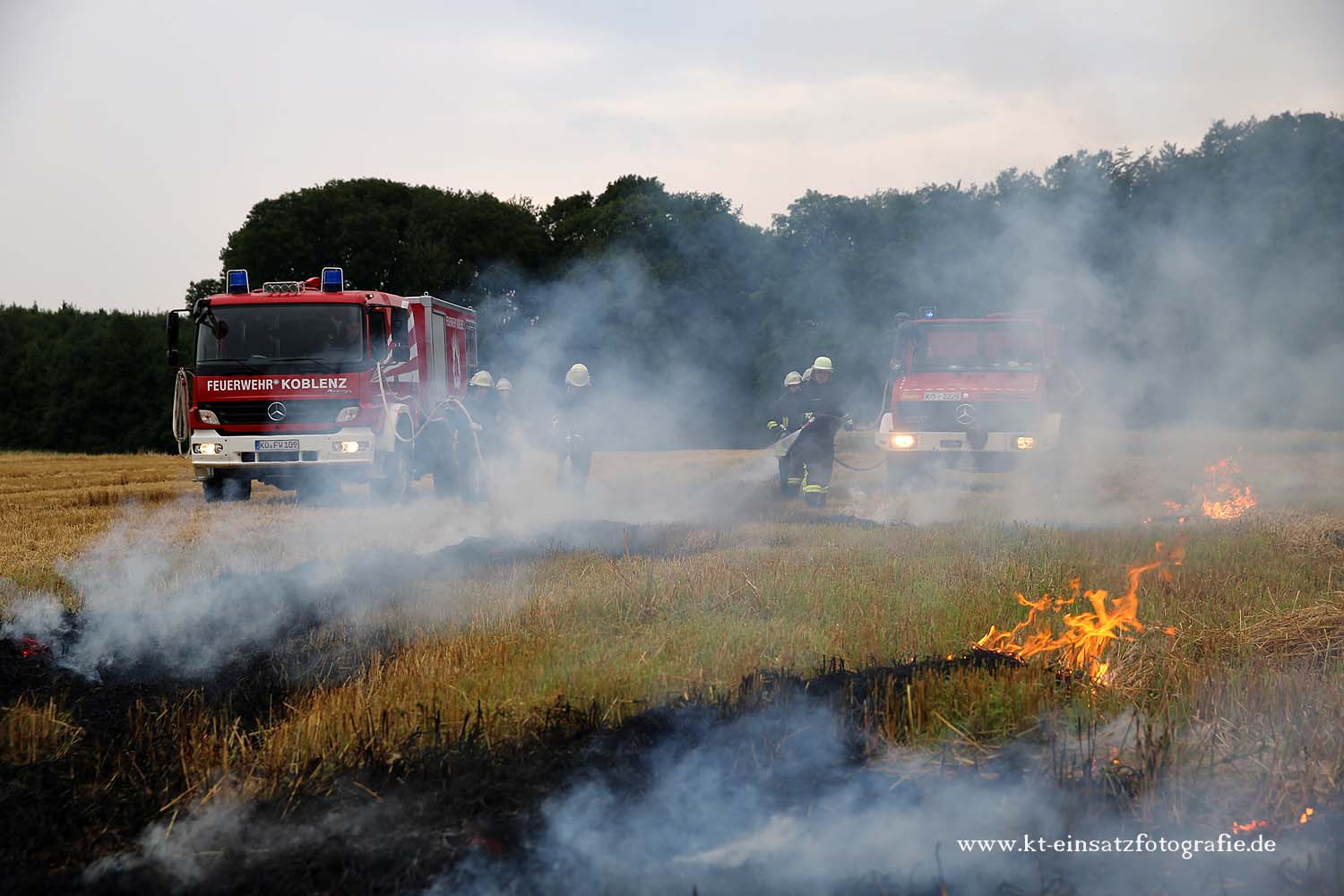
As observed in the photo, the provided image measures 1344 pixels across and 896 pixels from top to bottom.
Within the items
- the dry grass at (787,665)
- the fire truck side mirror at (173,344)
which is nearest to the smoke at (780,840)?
the dry grass at (787,665)

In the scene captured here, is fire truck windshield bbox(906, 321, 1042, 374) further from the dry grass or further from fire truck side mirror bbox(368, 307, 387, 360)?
→ fire truck side mirror bbox(368, 307, 387, 360)

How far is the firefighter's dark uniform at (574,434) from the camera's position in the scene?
15109mm

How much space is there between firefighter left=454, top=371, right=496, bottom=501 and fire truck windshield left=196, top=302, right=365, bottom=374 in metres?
2.44

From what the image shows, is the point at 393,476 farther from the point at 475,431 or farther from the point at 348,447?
the point at 475,431

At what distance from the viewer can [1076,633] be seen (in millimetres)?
5793

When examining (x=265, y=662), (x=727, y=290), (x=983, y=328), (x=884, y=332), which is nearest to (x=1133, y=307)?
(x=983, y=328)

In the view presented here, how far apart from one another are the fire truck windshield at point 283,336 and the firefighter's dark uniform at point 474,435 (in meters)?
2.43

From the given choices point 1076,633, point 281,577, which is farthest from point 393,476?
point 1076,633

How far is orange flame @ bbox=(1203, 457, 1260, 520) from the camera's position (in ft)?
40.0

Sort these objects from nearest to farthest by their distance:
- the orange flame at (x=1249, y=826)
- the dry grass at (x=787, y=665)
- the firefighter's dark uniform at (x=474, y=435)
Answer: the orange flame at (x=1249, y=826) → the dry grass at (x=787, y=665) → the firefighter's dark uniform at (x=474, y=435)

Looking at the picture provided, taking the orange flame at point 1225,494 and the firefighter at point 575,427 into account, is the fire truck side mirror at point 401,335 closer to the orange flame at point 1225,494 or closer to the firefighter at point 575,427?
the firefighter at point 575,427

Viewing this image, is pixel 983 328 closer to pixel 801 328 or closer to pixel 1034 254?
pixel 1034 254

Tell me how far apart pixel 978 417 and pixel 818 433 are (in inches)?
98.8

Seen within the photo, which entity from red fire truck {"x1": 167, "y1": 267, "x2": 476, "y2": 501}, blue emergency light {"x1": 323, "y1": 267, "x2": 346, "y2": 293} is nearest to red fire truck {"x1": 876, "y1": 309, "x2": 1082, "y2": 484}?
red fire truck {"x1": 167, "y1": 267, "x2": 476, "y2": 501}
